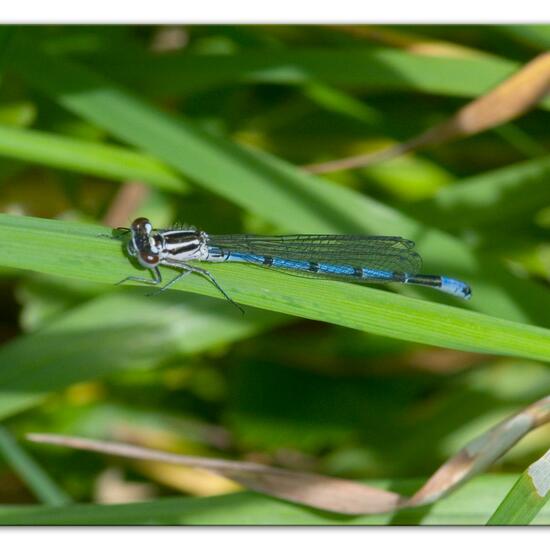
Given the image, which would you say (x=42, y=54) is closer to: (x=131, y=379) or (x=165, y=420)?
(x=131, y=379)

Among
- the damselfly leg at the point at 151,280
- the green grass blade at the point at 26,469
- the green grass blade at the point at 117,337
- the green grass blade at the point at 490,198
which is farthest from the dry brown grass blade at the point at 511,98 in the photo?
the green grass blade at the point at 26,469

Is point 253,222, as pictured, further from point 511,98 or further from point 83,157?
point 511,98

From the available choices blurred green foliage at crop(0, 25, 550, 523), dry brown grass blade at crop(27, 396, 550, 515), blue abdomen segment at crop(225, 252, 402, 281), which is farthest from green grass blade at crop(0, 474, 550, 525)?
blue abdomen segment at crop(225, 252, 402, 281)

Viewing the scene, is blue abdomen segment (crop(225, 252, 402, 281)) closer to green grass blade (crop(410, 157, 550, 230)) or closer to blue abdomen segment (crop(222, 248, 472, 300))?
blue abdomen segment (crop(222, 248, 472, 300))

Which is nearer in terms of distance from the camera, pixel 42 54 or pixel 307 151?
pixel 42 54

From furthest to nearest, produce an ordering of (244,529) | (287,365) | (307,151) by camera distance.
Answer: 1. (307,151)
2. (287,365)
3. (244,529)

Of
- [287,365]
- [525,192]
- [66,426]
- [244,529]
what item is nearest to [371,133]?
[525,192]

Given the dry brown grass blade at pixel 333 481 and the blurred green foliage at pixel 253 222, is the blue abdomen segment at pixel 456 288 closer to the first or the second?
the blurred green foliage at pixel 253 222
